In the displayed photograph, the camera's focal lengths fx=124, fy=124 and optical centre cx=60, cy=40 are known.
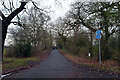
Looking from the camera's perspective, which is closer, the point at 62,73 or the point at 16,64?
the point at 62,73

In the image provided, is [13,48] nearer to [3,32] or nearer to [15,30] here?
[15,30]

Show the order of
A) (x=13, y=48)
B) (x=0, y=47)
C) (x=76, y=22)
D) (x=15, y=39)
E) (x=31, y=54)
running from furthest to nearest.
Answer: (x=31, y=54) < (x=13, y=48) < (x=15, y=39) < (x=76, y=22) < (x=0, y=47)

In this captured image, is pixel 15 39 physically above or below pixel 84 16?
below

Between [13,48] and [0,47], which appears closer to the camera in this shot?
[0,47]

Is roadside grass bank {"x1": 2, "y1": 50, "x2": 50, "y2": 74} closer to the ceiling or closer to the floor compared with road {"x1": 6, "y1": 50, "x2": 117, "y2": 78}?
closer to the floor

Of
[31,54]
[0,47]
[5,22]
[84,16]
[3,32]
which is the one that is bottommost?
[31,54]

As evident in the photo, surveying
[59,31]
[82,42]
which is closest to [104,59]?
[82,42]

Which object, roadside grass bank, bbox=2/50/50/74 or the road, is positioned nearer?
the road

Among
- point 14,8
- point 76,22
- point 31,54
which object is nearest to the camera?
point 14,8

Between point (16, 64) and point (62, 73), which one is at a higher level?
point (62, 73)

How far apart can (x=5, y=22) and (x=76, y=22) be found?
868 centimetres

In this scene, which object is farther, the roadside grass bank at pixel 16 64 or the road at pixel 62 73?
the roadside grass bank at pixel 16 64

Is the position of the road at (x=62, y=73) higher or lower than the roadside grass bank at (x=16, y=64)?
higher

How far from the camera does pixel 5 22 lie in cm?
980
